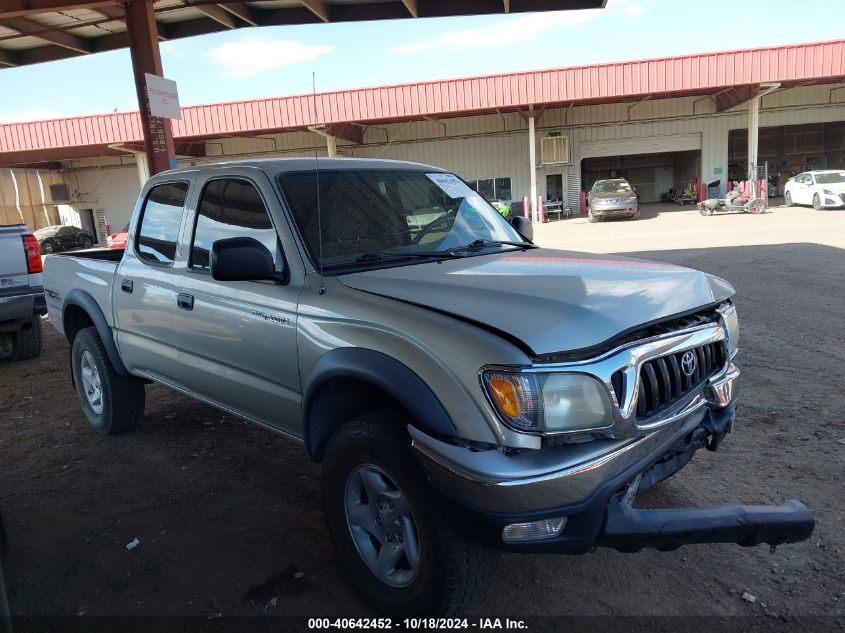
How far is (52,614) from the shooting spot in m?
2.64

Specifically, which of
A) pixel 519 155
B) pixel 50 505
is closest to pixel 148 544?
pixel 50 505

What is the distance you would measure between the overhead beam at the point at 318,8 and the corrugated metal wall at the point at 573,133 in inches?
727

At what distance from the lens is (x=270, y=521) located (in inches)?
130

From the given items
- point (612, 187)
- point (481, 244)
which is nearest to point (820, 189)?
point (612, 187)

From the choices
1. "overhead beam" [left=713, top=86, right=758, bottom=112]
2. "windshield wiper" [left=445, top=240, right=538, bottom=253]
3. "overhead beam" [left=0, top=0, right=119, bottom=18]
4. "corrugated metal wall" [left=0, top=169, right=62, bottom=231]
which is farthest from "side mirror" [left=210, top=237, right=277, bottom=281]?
"corrugated metal wall" [left=0, top=169, right=62, bottom=231]

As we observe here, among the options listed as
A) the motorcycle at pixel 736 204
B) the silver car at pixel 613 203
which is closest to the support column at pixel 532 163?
the silver car at pixel 613 203

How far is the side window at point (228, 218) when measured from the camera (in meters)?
3.05

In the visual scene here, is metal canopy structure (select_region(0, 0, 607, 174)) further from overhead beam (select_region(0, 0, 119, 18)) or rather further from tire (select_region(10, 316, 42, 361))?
tire (select_region(10, 316, 42, 361))

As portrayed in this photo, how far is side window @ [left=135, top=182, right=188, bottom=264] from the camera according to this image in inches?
145

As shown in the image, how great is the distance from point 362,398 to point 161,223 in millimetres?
2168

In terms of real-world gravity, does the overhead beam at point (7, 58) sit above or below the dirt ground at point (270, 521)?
above

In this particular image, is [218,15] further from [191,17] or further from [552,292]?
[552,292]

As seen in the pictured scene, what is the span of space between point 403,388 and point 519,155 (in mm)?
30042

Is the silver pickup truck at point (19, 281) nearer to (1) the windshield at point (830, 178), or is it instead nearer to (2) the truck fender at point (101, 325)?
(2) the truck fender at point (101, 325)
